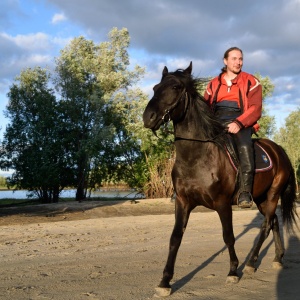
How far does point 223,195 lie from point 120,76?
26870 mm

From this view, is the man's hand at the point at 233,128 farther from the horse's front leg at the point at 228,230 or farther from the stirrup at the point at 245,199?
the horse's front leg at the point at 228,230

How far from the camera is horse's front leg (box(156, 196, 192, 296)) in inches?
222

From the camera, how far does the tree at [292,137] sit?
44438 millimetres

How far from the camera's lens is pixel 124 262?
25.1 feet

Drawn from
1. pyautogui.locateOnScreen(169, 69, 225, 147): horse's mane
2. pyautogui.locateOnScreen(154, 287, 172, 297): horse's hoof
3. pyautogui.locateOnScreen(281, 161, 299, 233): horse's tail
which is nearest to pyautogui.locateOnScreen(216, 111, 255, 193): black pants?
pyautogui.locateOnScreen(169, 69, 225, 147): horse's mane

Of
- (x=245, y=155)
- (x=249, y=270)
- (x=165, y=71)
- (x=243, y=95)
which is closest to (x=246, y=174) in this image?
(x=245, y=155)

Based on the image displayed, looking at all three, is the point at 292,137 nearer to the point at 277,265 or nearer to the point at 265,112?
the point at 265,112

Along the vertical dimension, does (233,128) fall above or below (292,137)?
below

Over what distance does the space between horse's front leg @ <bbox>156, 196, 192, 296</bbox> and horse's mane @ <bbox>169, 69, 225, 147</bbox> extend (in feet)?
3.32

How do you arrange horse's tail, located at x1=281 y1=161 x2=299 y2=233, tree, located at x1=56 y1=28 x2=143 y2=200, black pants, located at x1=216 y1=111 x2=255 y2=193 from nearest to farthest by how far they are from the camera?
black pants, located at x1=216 y1=111 x2=255 y2=193
horse's tail, located at x1=281 y1=161 x2=299 y2=233
tree, located at x1=56 y1=28 x2=143 y2=200

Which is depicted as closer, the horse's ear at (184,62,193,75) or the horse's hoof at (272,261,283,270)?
the horse's ear at (184,62,193,75)

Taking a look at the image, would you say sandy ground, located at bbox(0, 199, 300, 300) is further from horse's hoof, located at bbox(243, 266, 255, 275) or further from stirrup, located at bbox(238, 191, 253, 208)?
stirrup, located at bbox(238, 191, 253, 208)

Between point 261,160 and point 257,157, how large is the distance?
101mm

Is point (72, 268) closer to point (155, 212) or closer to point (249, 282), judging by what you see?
point (249, 282)
